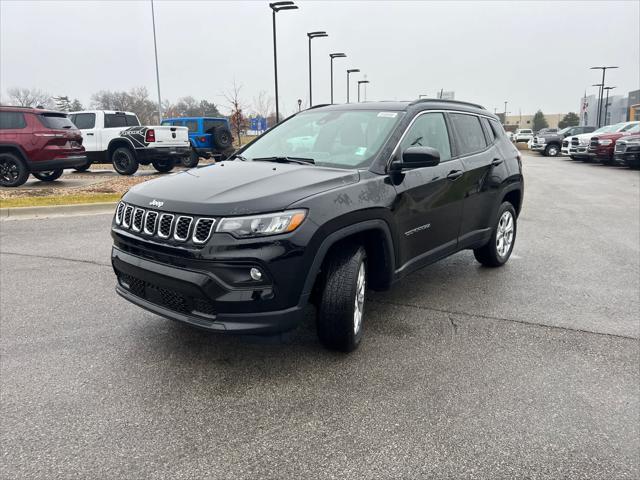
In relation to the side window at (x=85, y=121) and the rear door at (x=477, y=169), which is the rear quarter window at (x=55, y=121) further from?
the rear door at (x=477, y=169)

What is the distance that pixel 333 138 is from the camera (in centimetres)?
411

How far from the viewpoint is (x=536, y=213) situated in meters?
9.88

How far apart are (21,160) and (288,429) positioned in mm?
11585

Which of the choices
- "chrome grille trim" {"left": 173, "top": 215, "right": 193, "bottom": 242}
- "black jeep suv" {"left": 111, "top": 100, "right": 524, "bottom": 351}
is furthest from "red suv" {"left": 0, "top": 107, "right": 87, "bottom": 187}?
"chrome grille trim" {"left": 173, "top": 215, "right": 193, "bottom": 242}

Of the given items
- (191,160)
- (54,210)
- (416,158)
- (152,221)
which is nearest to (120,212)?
(152,221)

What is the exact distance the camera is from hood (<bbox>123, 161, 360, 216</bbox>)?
2908 millimetres

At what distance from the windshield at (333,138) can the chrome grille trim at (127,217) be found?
1.24 m

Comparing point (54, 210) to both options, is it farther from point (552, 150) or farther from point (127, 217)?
point (552, 150)

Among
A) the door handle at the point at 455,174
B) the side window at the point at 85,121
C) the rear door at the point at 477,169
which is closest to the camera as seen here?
the door handle at the point at 455,174

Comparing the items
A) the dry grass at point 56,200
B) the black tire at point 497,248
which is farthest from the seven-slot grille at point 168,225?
the dry grass at point 56,200

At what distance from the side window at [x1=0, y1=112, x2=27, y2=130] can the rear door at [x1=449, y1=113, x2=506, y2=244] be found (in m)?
10.7

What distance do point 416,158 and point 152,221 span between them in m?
1.84

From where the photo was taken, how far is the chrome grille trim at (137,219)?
321cm

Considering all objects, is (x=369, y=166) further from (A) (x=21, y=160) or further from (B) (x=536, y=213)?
(A) (x=21, y=160)
